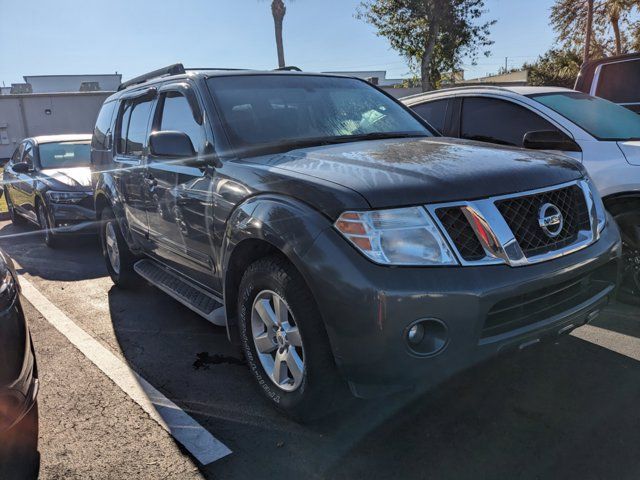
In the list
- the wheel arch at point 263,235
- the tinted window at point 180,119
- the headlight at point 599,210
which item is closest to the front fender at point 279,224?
the wheel arch at point 263,235

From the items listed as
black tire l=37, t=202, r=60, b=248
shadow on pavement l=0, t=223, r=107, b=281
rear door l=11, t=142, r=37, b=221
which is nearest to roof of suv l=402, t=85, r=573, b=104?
shadow on pavement l=0, t=223, r=107, b=281

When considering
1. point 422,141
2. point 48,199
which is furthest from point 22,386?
point 48,199

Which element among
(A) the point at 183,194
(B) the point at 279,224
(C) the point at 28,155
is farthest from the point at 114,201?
(C) the point at 28,155

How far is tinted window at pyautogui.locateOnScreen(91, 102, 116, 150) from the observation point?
224 inches

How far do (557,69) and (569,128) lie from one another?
3601 cm

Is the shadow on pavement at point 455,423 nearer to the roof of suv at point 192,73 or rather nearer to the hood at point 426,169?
the hood at point 426,169

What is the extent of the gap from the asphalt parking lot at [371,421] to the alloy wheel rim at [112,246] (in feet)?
4.71

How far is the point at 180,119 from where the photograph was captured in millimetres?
4012

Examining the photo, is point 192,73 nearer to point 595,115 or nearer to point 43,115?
point 595,115

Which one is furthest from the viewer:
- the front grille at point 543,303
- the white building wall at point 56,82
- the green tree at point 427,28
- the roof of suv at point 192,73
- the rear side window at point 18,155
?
the white building wall at point 56,82

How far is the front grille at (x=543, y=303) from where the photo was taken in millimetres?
2504

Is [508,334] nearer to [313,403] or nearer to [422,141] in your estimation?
[313,403]

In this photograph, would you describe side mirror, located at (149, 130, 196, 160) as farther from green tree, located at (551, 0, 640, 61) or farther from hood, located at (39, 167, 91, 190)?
green tree, located at (551, 0, 640, 61)

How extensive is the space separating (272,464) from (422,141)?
2.17 metres
